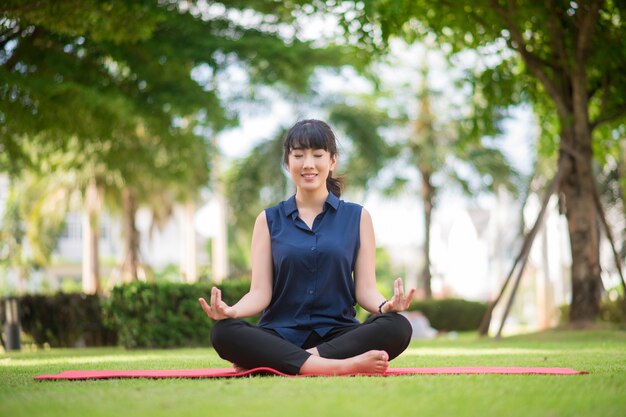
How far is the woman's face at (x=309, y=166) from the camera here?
21.2 ft

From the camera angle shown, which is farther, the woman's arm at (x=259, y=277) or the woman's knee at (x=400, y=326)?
the woman's arm at (x=259, y=277)

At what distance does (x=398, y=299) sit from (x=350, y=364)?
470 mm

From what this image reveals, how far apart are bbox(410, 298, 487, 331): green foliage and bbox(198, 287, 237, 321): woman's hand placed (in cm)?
1911

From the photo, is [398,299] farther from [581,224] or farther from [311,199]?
[581,224]

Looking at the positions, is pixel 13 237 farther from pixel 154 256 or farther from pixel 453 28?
pixel 154 256

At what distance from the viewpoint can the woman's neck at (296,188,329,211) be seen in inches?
262

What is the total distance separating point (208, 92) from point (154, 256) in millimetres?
54937

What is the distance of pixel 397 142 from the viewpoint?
31.2m

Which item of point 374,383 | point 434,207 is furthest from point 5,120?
point 434,207

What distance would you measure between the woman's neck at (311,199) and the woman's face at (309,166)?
60mm

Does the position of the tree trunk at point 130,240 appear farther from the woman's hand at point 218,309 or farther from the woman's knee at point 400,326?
the woman's knee at point 400,326

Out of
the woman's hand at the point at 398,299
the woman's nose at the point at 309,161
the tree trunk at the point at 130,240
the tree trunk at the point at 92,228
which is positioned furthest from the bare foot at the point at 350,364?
the tree trunk at the point at 92,228

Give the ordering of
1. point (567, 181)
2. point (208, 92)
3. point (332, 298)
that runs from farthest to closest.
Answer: point (208, 92) < point (567, 181) < point (332, 298)

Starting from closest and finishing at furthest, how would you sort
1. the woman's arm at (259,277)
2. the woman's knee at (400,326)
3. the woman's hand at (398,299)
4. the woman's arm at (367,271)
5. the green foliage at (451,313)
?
the woman's hand at (398,299) < the woman's knee at (400,326) < the woman's arm at (259,277) < the woman's arm at (367,271) < the green foliage at (451,313)
